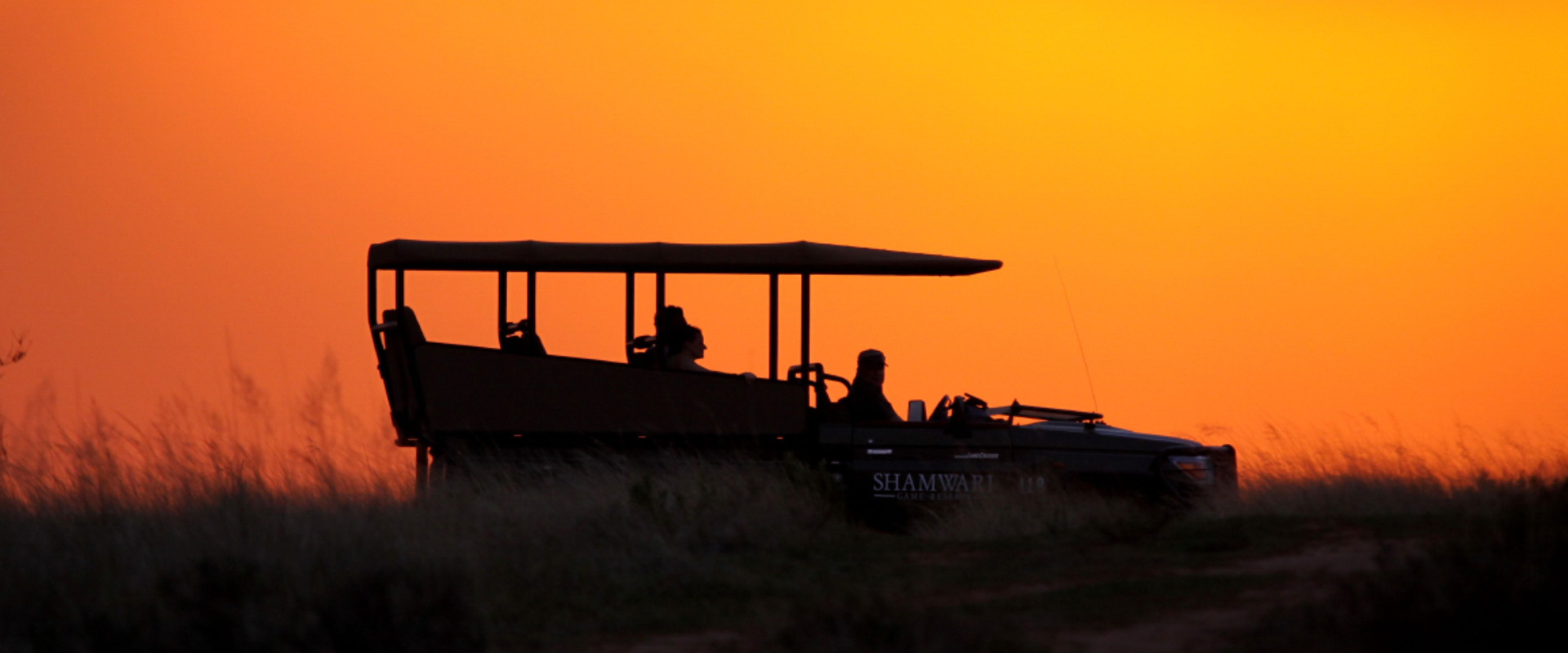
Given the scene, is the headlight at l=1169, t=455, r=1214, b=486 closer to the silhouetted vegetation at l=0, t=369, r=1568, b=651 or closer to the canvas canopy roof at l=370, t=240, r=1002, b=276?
the silhouetted vegetation at l=0, t=369, r=1568, b=651

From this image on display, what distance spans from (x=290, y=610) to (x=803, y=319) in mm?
4926

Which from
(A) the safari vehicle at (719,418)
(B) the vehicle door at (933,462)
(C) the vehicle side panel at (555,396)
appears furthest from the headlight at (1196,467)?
(C) the vehicle side panel at (555,396)

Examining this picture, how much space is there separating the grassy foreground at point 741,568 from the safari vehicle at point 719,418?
28cm

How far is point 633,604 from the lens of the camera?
7.54m

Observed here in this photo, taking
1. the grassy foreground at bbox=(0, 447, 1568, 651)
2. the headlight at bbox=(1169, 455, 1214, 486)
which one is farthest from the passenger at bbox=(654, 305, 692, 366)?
the headlight at bbox=(1169, 455, 1214, 486)

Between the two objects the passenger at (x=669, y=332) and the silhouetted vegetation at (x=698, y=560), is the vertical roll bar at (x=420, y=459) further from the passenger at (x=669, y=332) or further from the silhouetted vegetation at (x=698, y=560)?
the passenger at (x=669, y=332)

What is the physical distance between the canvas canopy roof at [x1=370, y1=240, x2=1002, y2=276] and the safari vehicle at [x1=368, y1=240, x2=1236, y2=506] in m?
0.01

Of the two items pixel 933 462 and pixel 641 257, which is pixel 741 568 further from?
pixel 641 257

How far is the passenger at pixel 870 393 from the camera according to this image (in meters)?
10.6

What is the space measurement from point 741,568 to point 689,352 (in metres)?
3.04

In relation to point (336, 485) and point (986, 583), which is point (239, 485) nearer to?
point (336, 485)

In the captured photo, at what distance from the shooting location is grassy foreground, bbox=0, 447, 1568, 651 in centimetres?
598

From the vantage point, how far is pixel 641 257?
10492 mm

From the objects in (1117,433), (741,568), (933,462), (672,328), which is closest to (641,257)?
(672,328)
